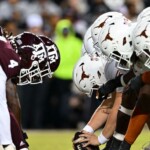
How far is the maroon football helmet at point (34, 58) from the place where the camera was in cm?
641

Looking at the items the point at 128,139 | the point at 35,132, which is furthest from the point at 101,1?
the point at 128,139

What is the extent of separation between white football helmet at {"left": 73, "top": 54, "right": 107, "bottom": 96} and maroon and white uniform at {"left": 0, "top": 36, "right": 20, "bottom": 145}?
1.01 meters

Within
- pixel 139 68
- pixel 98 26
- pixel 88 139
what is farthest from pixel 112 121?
pixel 98 26

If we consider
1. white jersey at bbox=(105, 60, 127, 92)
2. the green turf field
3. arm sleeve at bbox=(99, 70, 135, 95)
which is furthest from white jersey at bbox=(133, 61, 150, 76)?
the green turf field

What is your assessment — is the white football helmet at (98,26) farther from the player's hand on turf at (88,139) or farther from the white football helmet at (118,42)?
the player's hand on turf at (88,139)

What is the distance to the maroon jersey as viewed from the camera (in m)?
5.73

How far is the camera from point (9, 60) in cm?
577

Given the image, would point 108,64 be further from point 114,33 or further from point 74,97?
point 74,97

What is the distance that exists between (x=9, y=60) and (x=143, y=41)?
0.93 meters

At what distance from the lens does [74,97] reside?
11594 mm

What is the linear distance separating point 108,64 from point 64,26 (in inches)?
201

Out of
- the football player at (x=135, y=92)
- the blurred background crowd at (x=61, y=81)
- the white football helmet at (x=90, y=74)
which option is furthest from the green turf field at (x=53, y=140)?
the football player at (x=135, y=92)

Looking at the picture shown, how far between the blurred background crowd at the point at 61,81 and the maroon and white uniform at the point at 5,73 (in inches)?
201

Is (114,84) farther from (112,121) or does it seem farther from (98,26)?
(98,26)
